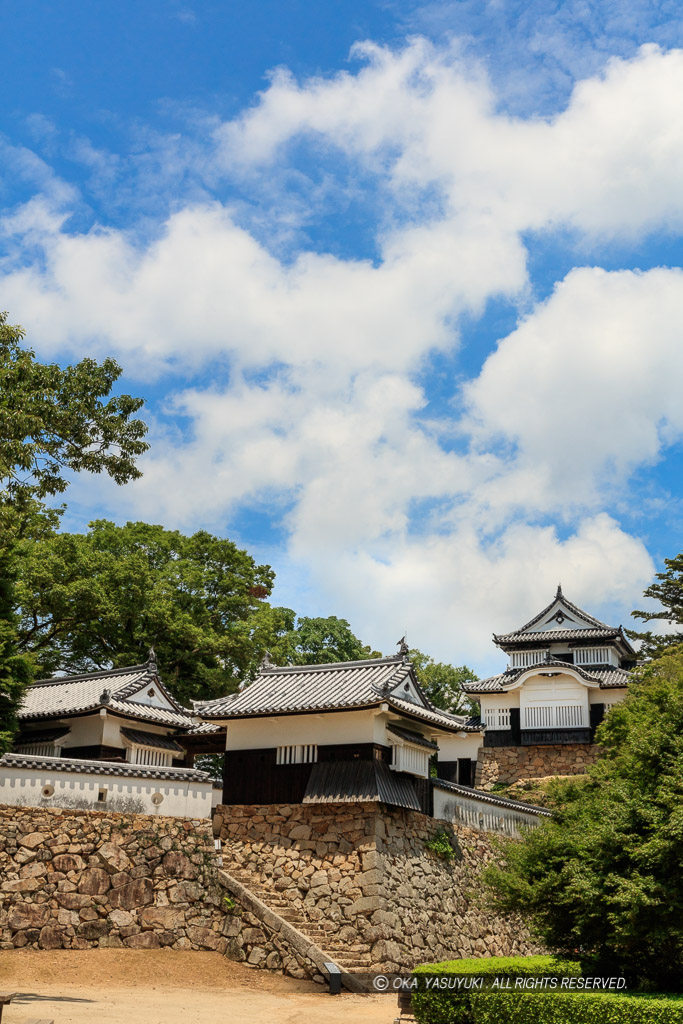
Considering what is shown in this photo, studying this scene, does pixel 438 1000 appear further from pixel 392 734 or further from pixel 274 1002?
pixel 392 734

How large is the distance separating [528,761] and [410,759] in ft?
52.1

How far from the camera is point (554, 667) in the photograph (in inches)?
1558

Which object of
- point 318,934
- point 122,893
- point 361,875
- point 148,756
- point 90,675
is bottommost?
point 318,934

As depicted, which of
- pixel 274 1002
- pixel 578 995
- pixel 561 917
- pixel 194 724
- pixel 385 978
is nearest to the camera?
pixel 578 995

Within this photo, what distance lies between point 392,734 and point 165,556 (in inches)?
861

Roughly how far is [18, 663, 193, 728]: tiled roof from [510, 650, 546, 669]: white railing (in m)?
17.5

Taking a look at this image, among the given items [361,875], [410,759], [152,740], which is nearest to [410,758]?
[410,759]

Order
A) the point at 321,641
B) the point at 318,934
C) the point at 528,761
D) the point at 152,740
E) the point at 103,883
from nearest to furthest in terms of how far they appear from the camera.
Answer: the point at 103,883, the point at 318,934, the point at 152,740, the point at 528,761, the point at 321,641

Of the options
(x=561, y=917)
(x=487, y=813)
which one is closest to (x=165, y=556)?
(x=487, y=813)

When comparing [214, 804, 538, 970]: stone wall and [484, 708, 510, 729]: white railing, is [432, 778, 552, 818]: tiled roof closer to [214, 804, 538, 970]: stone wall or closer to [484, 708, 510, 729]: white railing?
[214, 804, 538, 970]: stone wall

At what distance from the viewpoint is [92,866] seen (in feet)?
70.8

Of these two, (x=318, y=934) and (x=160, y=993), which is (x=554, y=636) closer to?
(x=318, y=934)

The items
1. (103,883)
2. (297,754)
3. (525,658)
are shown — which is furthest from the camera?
(525,658)

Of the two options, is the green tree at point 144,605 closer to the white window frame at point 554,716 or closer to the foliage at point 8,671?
the white window frame at point 554,716
